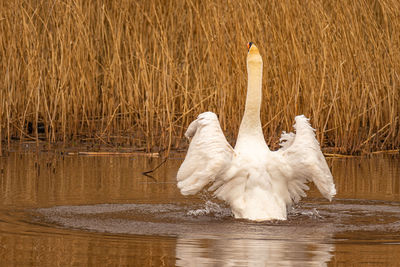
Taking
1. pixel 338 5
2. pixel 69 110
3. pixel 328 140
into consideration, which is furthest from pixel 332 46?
pixel 69 110

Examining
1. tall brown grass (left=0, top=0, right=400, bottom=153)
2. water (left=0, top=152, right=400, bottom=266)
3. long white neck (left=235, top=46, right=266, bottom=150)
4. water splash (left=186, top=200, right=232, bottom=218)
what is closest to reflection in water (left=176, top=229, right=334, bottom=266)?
water (left=0, top=152, right=400, bottom=266)

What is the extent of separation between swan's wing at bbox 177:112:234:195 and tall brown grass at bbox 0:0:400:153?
147 inches

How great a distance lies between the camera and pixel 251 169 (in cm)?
758

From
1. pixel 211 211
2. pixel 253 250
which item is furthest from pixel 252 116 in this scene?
pixel 253 250

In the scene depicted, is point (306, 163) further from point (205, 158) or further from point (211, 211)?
point (211, 211)

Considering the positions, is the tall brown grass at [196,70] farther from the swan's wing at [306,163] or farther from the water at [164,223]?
the swan's wing at [306,163]

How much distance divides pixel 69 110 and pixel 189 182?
5963mm

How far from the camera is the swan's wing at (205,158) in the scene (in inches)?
293

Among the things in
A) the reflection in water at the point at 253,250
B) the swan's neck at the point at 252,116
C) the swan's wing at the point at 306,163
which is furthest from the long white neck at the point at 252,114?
the reflection in water at the point at 253,250

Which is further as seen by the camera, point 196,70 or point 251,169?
point 196,70

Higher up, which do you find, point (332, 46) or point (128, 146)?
point (332, 46)

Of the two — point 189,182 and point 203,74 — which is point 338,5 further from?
point 189,182

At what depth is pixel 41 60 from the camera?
12961 mm

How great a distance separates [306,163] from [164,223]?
122 centimetres
